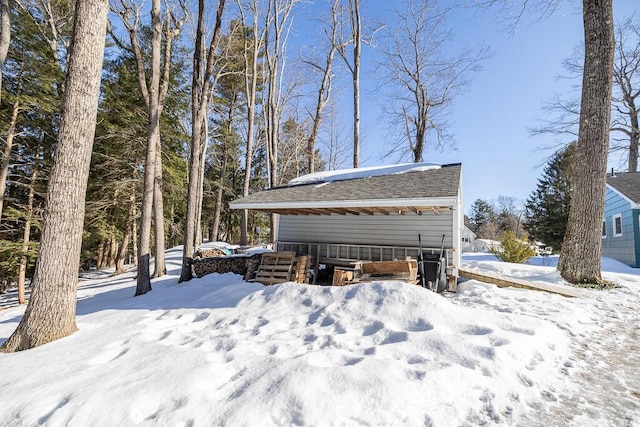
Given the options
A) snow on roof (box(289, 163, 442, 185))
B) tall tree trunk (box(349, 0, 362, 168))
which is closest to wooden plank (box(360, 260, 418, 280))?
snow on roof (box(289, 163, 442, 185))

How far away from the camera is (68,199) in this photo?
154 inches

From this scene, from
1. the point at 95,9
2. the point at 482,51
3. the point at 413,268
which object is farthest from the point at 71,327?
the point at 482,51

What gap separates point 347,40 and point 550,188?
16772mm

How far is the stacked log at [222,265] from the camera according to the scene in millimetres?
7977

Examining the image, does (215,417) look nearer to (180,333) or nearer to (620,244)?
(180,333)

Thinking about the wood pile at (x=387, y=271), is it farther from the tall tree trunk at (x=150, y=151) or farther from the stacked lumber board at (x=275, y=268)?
the tall tree trunk at (x=150, y=151)

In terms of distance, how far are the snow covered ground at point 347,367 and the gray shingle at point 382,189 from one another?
228cm

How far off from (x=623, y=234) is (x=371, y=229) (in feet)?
38.4

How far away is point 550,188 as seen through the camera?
63.8 feet

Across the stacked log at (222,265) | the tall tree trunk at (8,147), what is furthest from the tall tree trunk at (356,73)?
the tall tree trunk at (8,147)

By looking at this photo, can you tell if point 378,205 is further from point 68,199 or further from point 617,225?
point 617,225

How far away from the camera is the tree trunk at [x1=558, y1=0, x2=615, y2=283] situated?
598 centimetres

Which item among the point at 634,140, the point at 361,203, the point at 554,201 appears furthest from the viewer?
the point at 554,201

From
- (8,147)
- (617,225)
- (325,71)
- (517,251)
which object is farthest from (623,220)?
(8,147)
